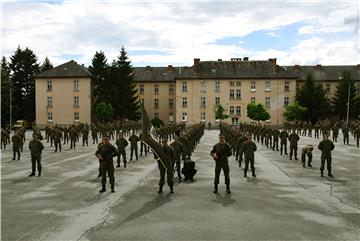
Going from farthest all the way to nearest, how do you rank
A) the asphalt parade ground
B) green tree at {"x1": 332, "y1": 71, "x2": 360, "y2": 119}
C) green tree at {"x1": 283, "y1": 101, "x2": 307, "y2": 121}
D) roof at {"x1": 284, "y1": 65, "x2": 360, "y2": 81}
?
roof at {"x1": 284, "y1": 65, "x2": 360, "y2": 81} → green tree at {"x1": 332, "y1": 71, "x2": 360, "y2": 119} → green tree at {"x1": 283, "y1": 101, "x2": 307, "y2": 121} → the asphalt parade ground

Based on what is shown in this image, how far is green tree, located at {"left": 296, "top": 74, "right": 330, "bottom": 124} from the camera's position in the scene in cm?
7612

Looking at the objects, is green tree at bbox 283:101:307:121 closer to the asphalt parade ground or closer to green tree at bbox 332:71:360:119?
green tree at bbox 332:71:360:119

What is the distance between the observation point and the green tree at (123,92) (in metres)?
74.2

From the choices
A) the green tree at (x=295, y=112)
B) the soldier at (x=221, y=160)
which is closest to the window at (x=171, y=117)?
the green tree at (x=295, y=112)

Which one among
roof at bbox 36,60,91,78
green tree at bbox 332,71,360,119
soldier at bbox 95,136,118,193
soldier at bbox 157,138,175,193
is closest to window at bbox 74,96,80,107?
roof at bbox 36,60,91,78

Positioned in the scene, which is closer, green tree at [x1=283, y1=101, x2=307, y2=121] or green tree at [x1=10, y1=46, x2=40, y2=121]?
green tree at [x1=283, y1=101, x2=307, y2=121]

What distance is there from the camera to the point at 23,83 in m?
80.8

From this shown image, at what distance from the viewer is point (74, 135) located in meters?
33.6

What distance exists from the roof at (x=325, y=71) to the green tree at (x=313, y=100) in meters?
9.04

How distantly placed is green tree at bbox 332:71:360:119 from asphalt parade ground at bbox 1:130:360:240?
201 ft

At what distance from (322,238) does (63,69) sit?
73.6 meters

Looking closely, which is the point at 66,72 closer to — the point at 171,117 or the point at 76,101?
the point at 76,101

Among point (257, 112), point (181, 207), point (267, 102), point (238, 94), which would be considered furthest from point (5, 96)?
point (181, 207)

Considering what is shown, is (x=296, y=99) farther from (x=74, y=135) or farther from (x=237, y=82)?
(x=74, y=135)
